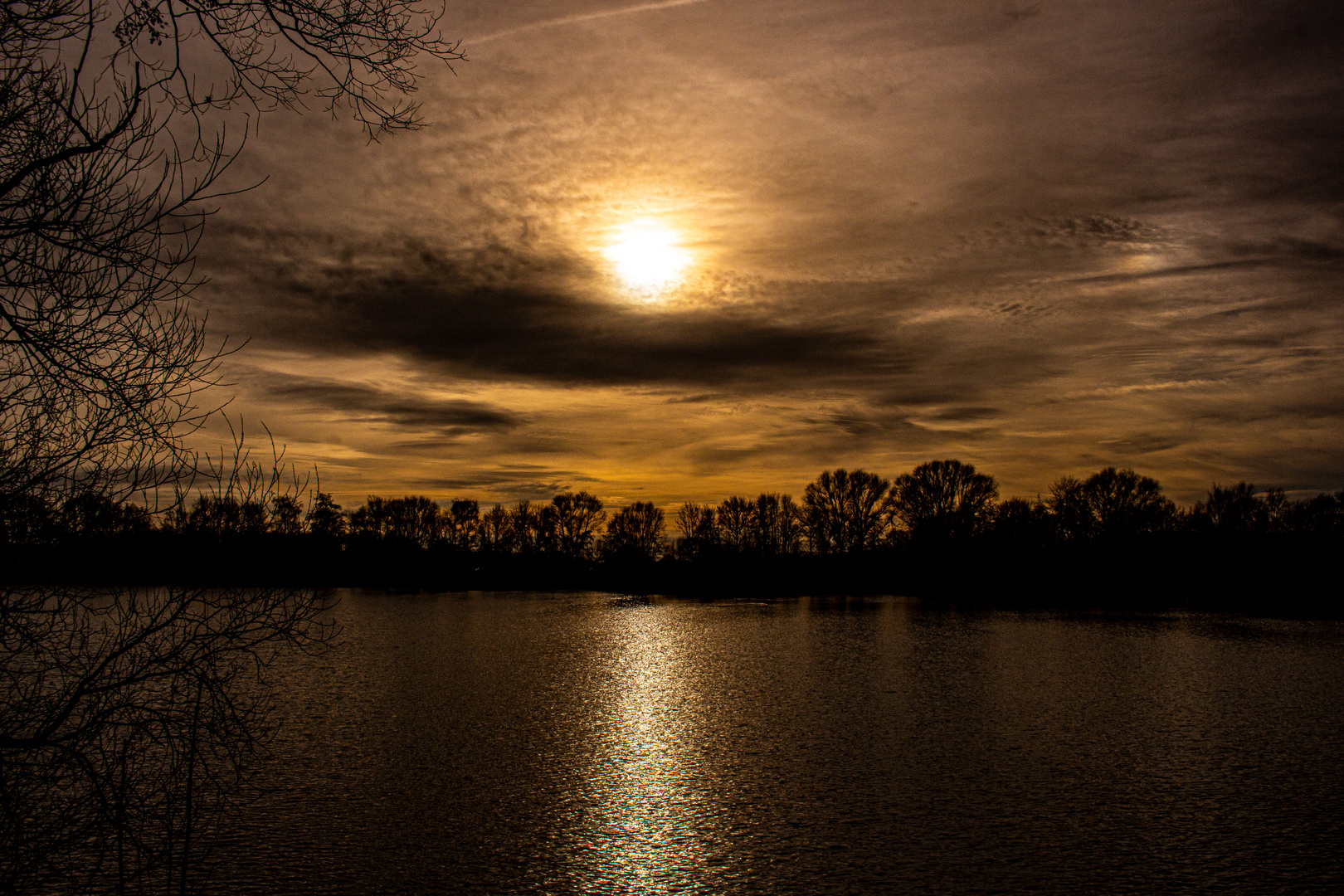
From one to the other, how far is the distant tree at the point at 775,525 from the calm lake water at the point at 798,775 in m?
49.8

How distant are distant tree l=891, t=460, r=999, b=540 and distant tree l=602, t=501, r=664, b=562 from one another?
19488mm

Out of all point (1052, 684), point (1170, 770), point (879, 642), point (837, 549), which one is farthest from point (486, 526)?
point (1170, 770)

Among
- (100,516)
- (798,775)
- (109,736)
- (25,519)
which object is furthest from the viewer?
(798,775)

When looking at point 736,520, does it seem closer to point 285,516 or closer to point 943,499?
point 943,499

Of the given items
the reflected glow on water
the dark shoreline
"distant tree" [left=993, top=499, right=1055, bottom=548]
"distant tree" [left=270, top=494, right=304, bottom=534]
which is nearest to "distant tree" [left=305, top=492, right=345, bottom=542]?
"distant tree" [left=270, top=494, right=304, bottom=534]

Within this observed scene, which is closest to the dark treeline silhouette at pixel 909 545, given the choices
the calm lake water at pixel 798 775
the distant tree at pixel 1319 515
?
the distant tree at pixel 1319 515

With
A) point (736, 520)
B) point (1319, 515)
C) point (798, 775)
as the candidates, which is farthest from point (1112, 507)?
point (798, 775)

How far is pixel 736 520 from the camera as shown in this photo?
236 feet

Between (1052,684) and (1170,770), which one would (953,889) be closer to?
(1170,770)

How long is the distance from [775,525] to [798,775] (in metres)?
62.2

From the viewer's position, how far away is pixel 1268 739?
36.5ft

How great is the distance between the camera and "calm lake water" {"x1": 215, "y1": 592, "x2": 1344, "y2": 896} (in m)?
6.84

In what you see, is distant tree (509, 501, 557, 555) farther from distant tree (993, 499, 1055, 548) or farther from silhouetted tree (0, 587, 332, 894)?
silhouetted tree (0, 587, 332, 894)

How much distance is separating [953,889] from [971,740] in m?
4.73
